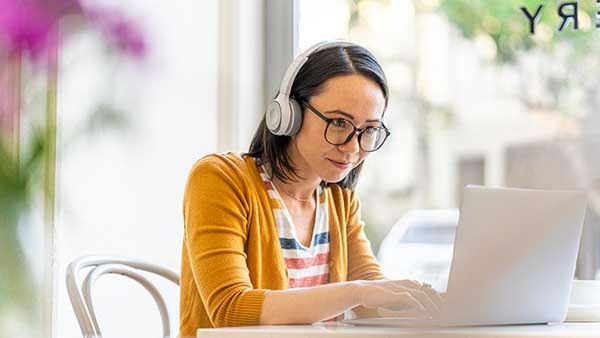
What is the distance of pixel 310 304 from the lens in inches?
43.1

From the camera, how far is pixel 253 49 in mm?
2105

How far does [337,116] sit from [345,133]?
0.03 m

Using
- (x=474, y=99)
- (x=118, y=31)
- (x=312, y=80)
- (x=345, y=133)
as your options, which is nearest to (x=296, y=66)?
(x=312, y=80)

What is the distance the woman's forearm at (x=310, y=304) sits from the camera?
3.55 feet

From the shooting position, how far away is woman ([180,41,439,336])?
123 cm

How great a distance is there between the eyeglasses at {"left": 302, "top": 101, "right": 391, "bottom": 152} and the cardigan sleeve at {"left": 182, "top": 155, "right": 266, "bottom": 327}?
16 centimetres

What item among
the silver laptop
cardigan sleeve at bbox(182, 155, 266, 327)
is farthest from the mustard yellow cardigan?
the silver laptop

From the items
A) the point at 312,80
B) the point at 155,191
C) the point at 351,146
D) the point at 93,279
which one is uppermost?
the point at 312,80

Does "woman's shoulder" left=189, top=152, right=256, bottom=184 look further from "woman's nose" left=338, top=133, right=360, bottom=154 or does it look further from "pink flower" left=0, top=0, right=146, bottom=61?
"pink flower" left=0, top=0, right=146, bottom=61

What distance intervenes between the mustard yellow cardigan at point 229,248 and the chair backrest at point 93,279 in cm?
15

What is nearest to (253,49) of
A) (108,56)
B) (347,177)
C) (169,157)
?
(169,157)

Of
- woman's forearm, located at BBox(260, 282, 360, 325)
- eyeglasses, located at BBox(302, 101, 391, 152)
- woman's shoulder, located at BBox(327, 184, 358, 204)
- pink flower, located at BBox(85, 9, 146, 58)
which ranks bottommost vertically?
woman's forearm, located at BBox(260, 282, 360, 325)

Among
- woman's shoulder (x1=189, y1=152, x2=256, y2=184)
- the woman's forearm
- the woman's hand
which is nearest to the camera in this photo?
the woman's hand

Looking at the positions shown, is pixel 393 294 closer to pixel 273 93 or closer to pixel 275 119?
pixel 275 119
